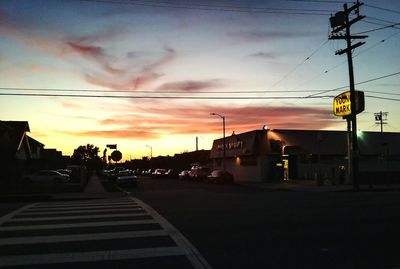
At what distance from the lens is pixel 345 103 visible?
39.7 meters

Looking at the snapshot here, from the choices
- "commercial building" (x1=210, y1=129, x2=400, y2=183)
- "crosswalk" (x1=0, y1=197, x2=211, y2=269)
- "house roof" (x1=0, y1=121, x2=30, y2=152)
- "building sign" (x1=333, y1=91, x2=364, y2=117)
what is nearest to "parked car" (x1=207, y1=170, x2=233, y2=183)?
"commercial building" (x1=210, y1=129, x2=400, y2=183)

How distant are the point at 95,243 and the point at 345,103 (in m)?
32.6

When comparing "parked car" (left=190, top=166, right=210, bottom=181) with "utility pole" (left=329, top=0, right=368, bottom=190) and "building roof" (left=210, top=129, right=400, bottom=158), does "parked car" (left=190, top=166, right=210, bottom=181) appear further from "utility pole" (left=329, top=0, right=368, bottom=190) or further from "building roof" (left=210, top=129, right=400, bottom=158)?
"utility pole" (left=329, top=0, right=368, bottom=190)

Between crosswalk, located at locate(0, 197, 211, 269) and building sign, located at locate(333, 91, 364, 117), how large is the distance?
26.4 m

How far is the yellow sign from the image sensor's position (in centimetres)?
3941

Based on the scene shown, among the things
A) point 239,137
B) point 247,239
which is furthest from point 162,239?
point 239,137

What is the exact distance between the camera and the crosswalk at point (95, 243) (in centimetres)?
895

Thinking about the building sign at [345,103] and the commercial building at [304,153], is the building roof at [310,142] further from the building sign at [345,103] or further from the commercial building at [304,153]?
the building sign at [345,103]

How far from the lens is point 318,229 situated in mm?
12578

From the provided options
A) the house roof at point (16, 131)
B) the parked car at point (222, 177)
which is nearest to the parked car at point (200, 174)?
the parked car at point (222, 177)

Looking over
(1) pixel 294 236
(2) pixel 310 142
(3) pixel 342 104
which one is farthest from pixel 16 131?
(1) pixel 294 236

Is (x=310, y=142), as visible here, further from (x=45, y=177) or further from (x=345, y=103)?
(x=45, y=177)

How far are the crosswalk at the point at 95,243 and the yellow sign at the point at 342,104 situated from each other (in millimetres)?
27557

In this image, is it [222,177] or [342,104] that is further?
[222,177]
